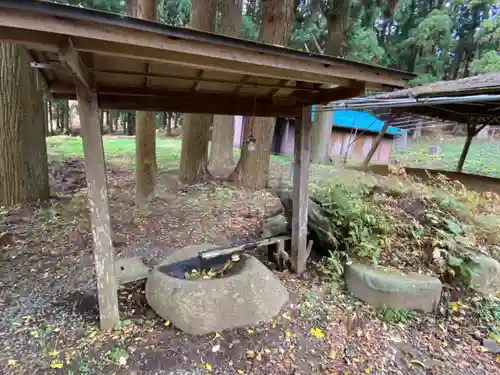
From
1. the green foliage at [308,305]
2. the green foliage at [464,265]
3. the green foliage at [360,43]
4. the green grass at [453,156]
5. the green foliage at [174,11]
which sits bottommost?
the green foliage at [308,305]

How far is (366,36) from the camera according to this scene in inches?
455

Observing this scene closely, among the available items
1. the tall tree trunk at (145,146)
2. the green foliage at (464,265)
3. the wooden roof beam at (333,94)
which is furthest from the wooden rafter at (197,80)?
the green foliage at (464,265)

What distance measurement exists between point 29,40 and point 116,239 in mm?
3107

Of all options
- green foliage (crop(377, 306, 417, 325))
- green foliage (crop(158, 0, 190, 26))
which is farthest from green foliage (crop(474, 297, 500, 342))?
green foliage (crop(158, 0, 190, 26))

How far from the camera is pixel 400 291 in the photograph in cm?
317

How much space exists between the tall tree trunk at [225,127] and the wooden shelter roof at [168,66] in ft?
14.2

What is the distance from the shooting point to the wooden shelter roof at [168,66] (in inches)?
64.4

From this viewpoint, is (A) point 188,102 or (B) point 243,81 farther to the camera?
(A) point 188,102

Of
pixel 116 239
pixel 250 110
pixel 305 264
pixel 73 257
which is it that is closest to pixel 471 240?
pixel 305 264

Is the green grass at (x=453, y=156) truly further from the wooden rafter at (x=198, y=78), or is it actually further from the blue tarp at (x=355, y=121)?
the wooden rafter at (x=198, y=78)

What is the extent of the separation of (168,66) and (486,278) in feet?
13.3

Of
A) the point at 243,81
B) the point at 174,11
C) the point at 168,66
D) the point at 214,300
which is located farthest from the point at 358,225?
the point at 174,11

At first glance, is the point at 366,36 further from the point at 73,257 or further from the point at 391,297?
the point at 73,257

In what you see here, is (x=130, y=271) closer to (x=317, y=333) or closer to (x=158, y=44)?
(x=317, y=333)
